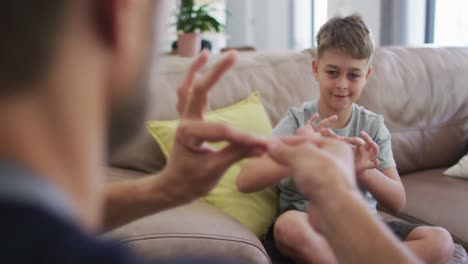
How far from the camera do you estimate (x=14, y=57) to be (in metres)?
0.38

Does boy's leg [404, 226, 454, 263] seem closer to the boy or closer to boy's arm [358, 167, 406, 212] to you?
the boy

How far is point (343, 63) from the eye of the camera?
179 cm

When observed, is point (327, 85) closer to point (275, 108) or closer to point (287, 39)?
point (275, 108)

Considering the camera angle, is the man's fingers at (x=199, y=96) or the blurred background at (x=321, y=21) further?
the blurred background at (x=321, y=21)

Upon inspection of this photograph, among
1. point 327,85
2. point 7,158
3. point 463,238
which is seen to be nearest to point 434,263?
point 463,238

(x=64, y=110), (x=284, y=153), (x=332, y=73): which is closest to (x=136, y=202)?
(x=284, y=153)

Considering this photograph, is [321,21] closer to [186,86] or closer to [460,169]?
[460,169]

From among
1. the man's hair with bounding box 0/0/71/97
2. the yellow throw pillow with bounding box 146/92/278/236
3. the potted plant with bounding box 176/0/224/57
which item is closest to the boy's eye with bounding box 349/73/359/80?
the yellow throw pillow with bounding box 146/92/278/236

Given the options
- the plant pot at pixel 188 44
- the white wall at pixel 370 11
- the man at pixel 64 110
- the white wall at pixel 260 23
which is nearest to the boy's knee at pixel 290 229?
the man at pixel 64 110

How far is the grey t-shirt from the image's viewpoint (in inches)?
67.9

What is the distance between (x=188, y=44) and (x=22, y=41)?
119 inches

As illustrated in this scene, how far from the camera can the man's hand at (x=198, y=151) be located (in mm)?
818

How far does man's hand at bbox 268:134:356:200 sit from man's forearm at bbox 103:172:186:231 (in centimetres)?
21

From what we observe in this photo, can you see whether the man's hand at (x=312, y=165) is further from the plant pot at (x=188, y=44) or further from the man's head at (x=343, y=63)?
the plant pot at (x=188, y=44)
